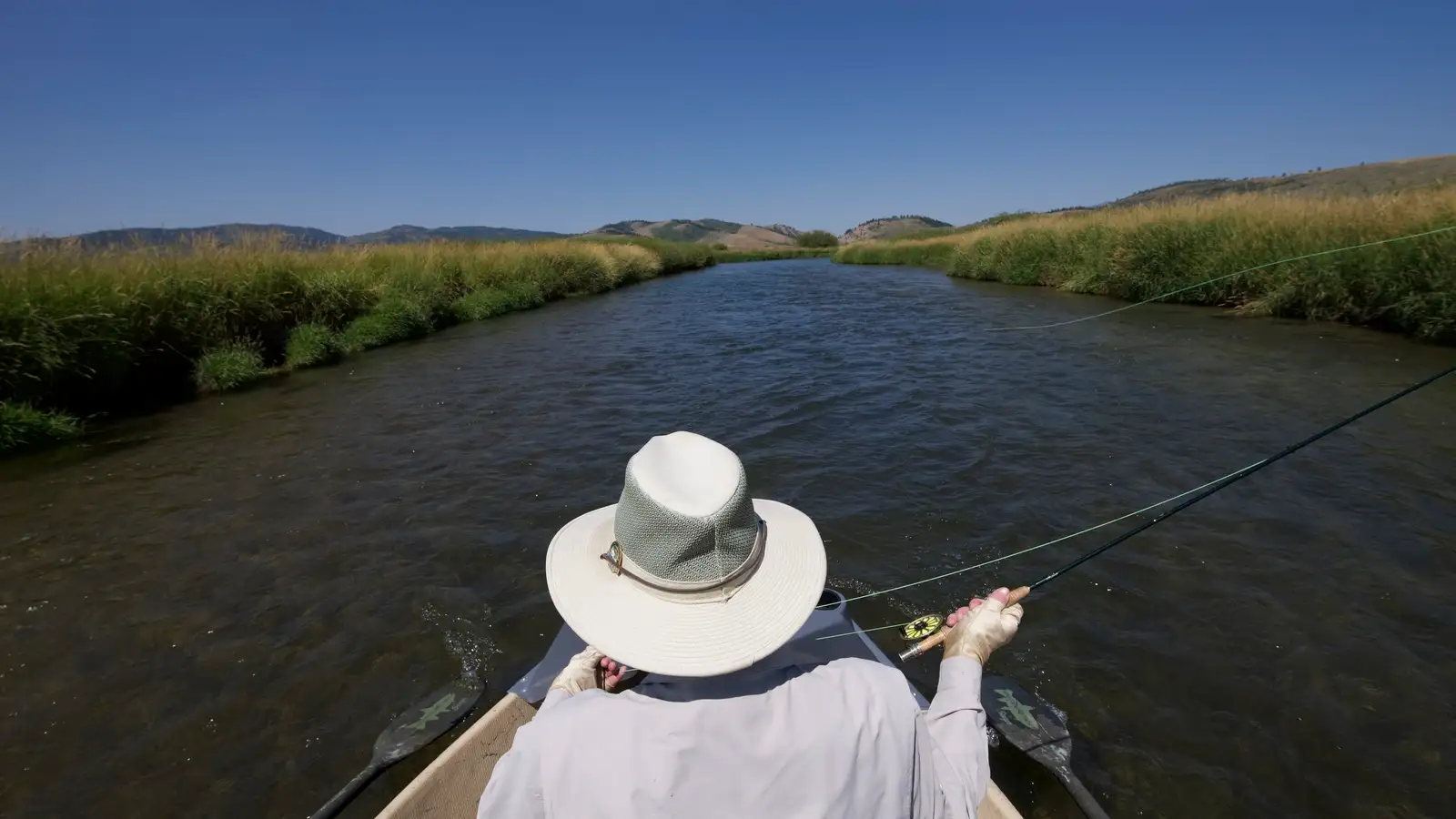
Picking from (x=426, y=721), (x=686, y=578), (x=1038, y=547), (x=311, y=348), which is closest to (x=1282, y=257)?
(x=1038, y=547)

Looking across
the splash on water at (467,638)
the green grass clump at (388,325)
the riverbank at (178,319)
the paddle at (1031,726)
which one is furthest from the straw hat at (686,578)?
the green grass clump at (388,325)

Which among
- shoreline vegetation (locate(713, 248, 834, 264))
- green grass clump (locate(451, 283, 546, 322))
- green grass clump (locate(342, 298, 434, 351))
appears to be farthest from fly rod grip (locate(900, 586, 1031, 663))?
shoreline vegetation (locate(713, 248, 834, 264))

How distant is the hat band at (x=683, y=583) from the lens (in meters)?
1.74

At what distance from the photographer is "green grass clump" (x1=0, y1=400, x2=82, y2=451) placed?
7.78 meters

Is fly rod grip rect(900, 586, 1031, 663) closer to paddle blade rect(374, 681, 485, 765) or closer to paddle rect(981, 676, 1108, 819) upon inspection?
paddle rect(981, 676, 1108, 819)

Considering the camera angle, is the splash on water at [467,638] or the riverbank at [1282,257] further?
the riverbank at [1282,257]

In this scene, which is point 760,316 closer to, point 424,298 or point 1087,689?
point 424,298

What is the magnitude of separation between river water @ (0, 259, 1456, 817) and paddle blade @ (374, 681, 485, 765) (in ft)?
0.87

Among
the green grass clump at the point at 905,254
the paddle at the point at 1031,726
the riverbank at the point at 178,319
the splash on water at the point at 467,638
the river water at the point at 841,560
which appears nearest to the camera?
the paddle at the point at 1031,726

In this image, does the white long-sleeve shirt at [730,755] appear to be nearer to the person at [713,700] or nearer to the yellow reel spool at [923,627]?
the person at [713,700]

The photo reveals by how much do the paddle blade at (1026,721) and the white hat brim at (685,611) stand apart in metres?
1.78

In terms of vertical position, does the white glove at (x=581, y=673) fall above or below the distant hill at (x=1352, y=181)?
below

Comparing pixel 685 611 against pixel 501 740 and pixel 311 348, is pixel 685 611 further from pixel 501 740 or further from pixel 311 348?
pixel 311 348

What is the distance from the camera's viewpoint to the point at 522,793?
5.10 ft
